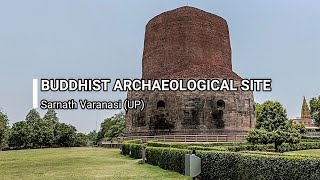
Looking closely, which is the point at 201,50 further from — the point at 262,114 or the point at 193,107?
the point at 262,114

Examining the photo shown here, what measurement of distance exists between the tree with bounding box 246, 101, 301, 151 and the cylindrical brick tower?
111 inches

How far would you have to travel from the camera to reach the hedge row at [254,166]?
616 centimetres

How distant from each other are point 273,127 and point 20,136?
103 ft

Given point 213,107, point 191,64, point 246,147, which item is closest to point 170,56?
point 191,64

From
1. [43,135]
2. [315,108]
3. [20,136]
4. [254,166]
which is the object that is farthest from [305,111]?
[254,166]

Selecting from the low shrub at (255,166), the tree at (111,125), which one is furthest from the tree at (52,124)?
the low shrub at (255,166)

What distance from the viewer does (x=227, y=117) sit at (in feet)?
93.2

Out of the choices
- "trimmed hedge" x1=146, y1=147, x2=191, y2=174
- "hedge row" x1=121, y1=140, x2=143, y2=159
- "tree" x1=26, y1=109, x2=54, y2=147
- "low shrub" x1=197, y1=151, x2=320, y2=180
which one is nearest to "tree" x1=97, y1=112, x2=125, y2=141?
"tree" x1=26, y1=109, x2=54, y2=147

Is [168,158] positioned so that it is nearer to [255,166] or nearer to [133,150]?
[255,166]

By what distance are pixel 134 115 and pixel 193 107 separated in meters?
5.97

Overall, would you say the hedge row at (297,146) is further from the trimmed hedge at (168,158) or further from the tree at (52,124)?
the tree at (52,124)

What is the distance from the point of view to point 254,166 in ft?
23.8

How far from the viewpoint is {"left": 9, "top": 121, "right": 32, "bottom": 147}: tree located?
44719mm

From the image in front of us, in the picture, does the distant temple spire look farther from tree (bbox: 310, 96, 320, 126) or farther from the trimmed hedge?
the trimmed hedge
